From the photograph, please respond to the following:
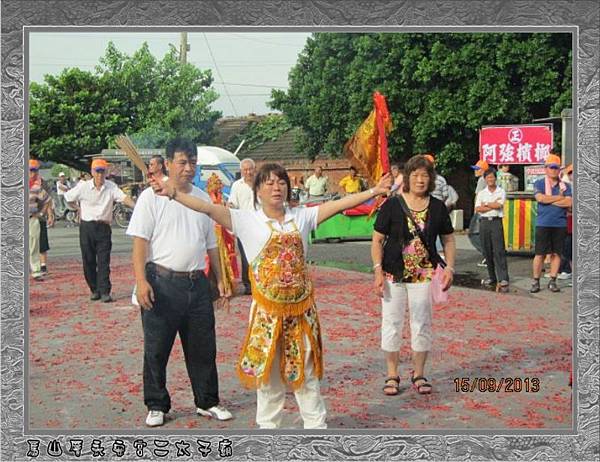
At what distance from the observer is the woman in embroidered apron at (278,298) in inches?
201

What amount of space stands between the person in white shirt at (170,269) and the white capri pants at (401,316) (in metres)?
1.17

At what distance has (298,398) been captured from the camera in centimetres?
520

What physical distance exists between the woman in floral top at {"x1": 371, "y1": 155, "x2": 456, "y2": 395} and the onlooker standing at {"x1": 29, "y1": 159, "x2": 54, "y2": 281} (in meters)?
2.03

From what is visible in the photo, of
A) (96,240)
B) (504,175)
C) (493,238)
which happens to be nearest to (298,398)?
(504,175)

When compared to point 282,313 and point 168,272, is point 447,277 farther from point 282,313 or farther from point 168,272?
point 168,272

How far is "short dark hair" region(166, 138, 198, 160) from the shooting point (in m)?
5.47

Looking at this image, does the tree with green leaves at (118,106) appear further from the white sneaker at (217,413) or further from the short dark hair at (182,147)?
the white sneaker at (217,413)

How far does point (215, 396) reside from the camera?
5.68 meters

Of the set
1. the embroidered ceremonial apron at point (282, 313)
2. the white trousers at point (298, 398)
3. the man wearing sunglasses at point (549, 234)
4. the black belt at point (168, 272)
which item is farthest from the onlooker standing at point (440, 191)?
the black belt at point (168, 272)

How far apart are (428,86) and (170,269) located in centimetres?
209

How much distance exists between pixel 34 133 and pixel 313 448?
86.9 inches

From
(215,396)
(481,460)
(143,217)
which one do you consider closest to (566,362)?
(481,460)

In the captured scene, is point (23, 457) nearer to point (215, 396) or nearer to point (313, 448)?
point (215, 396)

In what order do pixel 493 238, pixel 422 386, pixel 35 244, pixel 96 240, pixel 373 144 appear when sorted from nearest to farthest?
1. pixel 373 144
2. pixel 422 386
3. pixel 35 244
4. pixel 96 240
5. pixel 493 238
